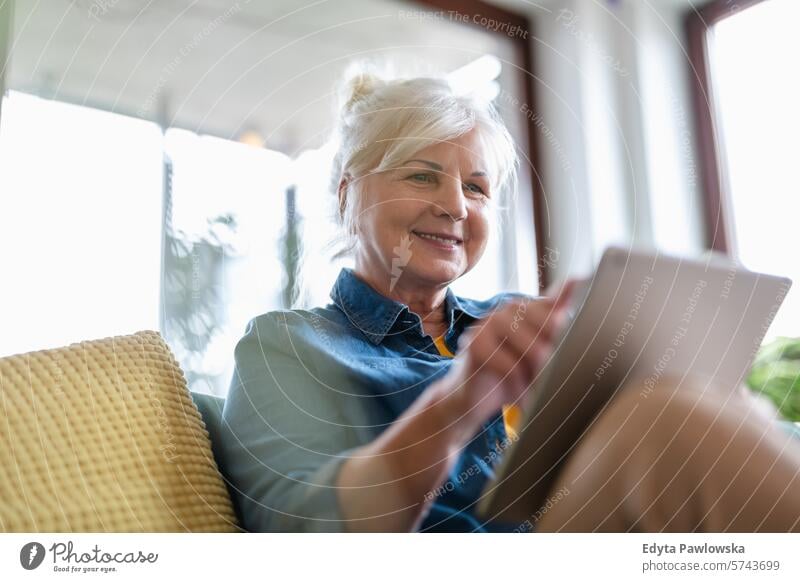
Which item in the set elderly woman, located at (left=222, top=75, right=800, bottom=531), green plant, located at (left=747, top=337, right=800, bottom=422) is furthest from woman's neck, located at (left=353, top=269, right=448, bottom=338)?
green plant, located at (left=747, top=337, right=800, bottom=422)

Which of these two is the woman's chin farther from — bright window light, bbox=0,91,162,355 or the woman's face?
bright window light, bbox=0,91,162,355

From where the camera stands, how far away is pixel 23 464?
15.8 inches

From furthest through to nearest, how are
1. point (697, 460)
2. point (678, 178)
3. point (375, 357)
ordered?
point (678, 178) → point (375, 357) → point (697, 460)

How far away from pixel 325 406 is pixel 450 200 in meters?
0.16

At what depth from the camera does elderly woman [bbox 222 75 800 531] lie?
1.30ft

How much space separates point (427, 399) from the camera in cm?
46

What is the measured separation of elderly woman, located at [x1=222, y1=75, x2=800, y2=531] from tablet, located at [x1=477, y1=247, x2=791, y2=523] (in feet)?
0.05

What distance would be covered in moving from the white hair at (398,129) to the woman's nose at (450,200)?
3 centimetres

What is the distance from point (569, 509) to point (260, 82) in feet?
1.27

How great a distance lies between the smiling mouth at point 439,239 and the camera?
522 millimetres

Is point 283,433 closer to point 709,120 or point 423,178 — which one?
point 423,178

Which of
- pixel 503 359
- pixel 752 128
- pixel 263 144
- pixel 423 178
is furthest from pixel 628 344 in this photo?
pixel 752 128
